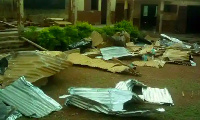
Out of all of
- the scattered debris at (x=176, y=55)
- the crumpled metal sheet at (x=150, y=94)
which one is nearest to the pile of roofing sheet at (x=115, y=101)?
the crumpled metal sheet at (x=150, y=94)

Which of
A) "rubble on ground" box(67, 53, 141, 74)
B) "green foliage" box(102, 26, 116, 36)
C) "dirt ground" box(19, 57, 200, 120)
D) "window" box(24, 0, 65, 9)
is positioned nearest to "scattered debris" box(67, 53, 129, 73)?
"rubble on ground" box(67, 53, 141, 74)

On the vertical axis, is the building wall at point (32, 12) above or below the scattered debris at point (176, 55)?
above

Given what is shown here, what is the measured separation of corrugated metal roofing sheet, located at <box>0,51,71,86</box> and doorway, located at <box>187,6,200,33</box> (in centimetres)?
1756

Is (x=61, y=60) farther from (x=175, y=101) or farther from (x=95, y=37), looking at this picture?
(x=95, y=37)

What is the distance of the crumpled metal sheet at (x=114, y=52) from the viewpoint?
12.2 metres

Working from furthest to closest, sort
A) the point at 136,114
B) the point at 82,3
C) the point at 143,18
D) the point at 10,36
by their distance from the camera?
the point at 143,18
the point at 82,3
the point at 10,36
the point at 136,114

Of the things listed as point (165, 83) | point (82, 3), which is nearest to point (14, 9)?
point (82, 3)

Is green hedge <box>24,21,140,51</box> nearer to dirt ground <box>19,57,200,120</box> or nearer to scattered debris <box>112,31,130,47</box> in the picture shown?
scattered debris <box>112,31,130,47</box>

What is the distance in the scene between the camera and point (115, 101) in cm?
610

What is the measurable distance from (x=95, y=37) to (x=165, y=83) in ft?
19.9

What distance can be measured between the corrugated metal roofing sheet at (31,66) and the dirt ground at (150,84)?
533mm

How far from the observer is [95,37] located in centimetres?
1413

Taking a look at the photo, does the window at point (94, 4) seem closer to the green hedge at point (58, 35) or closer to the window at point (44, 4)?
the window at point (44, 4)

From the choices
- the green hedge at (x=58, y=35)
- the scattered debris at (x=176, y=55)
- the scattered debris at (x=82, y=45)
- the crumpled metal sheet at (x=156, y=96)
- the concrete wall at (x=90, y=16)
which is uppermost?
the concrete wall at (x=90, y=16)
